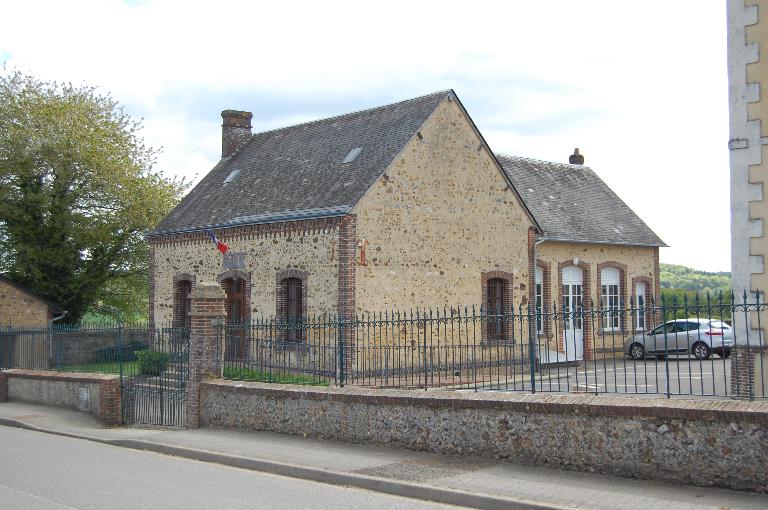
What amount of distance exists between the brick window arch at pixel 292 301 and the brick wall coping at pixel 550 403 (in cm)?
780

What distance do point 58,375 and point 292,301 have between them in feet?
19.9

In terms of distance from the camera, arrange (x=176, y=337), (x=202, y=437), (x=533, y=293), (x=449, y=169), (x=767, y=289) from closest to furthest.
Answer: (x=767, y=289) < (x=202, y=437) < (x=176, y=337) < (x=449, y=169) < (x=533, y=293)

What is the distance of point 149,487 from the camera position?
31.8ft

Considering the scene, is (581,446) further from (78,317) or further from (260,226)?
(78,317)

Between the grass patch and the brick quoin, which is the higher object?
the brick quoin

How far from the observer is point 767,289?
1188 centimetres

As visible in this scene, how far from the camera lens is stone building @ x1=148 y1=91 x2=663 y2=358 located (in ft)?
67.6

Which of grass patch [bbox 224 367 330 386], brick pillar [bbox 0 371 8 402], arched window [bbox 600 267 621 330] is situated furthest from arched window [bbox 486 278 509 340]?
brick pillar [bbox 0 371 8 402]

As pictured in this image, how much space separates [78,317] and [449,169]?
20.3 m

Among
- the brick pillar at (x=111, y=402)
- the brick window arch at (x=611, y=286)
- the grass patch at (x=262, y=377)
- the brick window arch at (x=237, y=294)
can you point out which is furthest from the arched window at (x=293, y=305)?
the brick window arch at (x=611, y=286)

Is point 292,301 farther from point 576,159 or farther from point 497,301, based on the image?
point 576,159

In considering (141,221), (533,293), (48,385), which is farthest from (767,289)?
(141,221)

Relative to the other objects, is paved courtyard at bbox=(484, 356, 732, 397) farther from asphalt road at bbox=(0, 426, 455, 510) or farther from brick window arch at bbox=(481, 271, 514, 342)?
asphalt road at bbox=(0, 426, 455, 510)

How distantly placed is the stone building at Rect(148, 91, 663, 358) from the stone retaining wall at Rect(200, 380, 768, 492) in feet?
26.0
